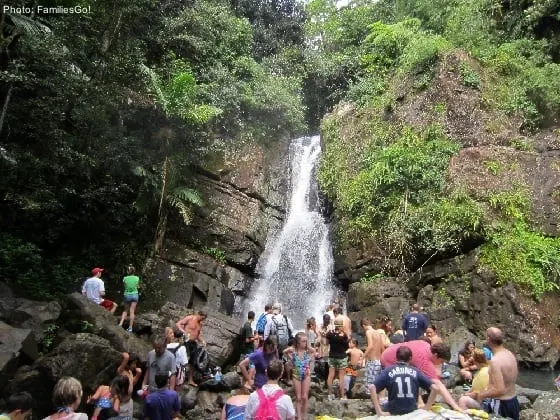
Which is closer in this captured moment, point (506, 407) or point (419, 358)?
point (506, 407)

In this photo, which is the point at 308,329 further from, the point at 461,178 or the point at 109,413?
the point at 461,178

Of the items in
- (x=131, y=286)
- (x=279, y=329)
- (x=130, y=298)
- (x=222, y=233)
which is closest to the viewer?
(x=279, y=329)

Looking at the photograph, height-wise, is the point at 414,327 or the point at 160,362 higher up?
the point at 414,327

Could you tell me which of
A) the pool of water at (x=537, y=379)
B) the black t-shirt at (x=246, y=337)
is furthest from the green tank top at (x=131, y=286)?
the pool of water at (x=537, y=379)

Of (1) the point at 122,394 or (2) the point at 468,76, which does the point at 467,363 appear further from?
(2) the point at 468,76

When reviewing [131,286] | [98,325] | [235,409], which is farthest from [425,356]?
[131,286]

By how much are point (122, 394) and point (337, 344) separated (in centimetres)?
401

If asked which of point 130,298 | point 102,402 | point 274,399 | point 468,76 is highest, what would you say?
point 468,76

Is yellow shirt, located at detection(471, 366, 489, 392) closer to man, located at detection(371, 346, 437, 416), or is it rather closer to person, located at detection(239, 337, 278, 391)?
man, located at detection(371, 346, 437, 416)

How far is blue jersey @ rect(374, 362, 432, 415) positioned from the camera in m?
4.90

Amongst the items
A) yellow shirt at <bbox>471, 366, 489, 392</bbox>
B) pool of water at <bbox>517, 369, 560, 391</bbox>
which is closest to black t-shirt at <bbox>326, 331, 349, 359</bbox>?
yellow shirt at <bbox>471, 366, 489, 392</bbox>

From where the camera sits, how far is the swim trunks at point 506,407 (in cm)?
520

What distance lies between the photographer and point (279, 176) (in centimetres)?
2241

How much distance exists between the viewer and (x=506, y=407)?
205 inches
